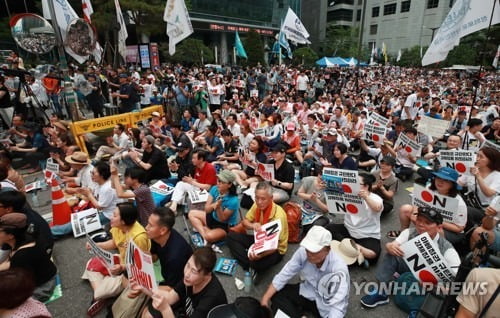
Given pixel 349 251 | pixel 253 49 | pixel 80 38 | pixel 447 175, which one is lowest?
pixel 349 251

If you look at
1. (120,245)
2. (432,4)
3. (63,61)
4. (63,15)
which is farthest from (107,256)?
(432,4)

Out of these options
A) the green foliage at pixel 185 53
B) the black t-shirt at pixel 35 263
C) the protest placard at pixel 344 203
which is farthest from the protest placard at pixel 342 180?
the green foliage at pixel 185 53

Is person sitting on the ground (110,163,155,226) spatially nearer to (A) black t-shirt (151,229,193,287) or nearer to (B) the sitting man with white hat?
(A) black t-shirt (151,229,193,287)

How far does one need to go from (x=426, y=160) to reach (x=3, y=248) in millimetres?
9081

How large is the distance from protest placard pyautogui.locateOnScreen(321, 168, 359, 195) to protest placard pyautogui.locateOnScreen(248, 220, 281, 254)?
3.77 ft

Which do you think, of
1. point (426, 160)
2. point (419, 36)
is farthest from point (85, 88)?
point (419, 36)

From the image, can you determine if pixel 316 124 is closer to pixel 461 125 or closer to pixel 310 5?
pixel 461 125

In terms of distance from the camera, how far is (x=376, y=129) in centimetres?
709

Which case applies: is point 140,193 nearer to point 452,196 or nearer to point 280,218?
point 280,218

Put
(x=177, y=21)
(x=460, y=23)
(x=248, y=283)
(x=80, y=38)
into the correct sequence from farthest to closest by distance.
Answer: (x=177, y=21) → (x=80, y=38) → (x=460, y=23) → (x=248, y=283)

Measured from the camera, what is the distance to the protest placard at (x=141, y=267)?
8.66 ft

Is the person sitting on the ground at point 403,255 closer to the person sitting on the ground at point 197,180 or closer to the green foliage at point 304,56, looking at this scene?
the person sitting on the ground at point 197,180

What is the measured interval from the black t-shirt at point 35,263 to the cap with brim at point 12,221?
11.3 inches

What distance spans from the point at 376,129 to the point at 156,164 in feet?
17.6
